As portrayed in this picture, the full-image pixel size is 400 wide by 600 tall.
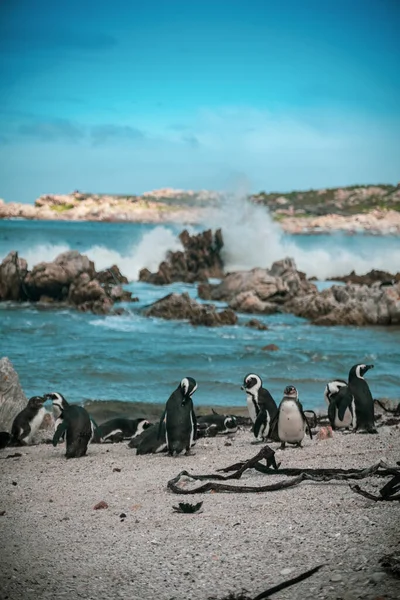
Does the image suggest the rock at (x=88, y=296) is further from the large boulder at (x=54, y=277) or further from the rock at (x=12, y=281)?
the rock at (x=12, y=281)

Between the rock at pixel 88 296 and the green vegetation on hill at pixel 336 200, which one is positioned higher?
the green vegetation on hill at pixel 336 200

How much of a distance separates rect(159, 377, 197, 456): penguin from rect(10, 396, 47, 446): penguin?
6.39 feet

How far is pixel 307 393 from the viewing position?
47.2ft

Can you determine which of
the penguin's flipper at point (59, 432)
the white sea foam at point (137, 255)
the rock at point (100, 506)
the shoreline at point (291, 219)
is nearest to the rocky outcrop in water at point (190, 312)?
the penguin's flipper at point (59, 432)

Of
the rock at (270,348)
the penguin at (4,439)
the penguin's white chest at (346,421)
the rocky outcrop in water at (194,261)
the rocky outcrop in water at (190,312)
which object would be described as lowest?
the penguin at (4,439)

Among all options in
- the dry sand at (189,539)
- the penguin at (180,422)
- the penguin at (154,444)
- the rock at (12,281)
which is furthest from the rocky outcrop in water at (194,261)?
the dry sand at (189,539)

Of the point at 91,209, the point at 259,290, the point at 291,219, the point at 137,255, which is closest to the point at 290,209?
the point at 291,219

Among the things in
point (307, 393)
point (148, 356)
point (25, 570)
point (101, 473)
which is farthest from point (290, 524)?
point (148, 356)

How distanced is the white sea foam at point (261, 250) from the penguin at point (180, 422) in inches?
1274

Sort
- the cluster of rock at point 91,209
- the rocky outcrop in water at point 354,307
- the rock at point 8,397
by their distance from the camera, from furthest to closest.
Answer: the cluster of rock at point 91,209
the rocky outcrop in water at point 354,307
the rock at point 8,397

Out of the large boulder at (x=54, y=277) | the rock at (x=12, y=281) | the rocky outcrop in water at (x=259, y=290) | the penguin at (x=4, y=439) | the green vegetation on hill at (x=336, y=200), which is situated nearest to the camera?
the penguin at (x=4, y=439)

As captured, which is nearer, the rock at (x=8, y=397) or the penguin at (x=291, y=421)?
the penguin at (x=291, y=421)

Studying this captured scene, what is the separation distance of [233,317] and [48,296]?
7.69 m

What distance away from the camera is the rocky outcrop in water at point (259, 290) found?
89.0ft
